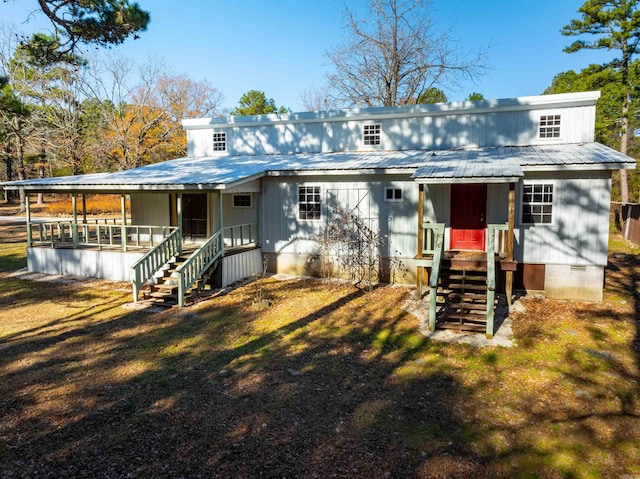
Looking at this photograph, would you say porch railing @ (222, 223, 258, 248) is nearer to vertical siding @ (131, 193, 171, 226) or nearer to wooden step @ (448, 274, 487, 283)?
vertical siding @ (131, 193, 171, 226)

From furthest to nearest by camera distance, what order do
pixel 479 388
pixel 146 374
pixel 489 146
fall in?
1. pixel 489 146
2. pixel 146 374
3. pixel 479 388

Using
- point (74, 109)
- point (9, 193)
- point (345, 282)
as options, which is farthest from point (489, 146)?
point (9, 193)

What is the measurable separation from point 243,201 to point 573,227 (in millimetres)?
9938

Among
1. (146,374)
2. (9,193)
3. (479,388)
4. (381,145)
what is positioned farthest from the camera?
(9,193)

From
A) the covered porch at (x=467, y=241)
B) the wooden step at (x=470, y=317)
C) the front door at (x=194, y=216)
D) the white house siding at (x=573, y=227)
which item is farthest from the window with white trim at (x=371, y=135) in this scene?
the wooden step at (x=470, y=317)

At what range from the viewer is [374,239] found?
1289 centimetres

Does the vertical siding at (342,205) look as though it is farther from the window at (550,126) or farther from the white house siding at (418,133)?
the window at (550,126)

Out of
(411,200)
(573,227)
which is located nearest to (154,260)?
(411,200)

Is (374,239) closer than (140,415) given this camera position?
No

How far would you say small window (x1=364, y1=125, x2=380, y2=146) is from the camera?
50.1 feet

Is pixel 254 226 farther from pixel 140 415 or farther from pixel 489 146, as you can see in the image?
pixel 140 415

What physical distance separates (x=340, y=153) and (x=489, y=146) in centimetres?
503

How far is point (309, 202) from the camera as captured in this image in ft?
45.2

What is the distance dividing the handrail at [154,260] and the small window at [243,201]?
113 inches
